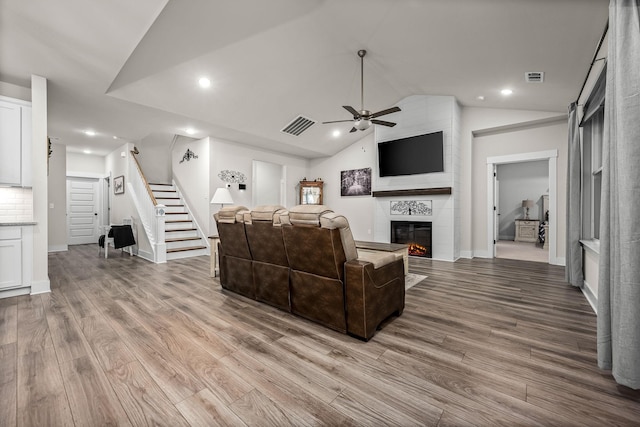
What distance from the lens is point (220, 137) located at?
6.49m

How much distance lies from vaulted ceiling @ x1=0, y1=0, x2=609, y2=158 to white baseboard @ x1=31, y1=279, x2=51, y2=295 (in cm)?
267

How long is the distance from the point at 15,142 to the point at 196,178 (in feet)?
11.3

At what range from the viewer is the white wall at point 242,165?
6.44 meters

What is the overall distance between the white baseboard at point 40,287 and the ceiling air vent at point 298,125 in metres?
4.90

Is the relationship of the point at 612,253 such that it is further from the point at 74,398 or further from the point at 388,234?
the point at 388,234

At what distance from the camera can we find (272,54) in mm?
3992

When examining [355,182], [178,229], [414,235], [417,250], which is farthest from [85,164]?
[417,250]

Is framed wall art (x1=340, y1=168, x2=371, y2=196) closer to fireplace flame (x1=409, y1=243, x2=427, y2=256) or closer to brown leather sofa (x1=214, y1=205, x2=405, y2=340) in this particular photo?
fireplace flame (x1=409, y1=243, x2=427, y2=256)

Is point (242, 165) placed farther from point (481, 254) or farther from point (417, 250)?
point (481, 254)

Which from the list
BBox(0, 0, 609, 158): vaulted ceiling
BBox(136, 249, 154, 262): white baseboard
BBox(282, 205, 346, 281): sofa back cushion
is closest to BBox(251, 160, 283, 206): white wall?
BBox(0, 0, 609, 158): vaulted ceiling

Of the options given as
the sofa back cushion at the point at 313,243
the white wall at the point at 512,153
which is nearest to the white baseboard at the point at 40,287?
the sofa back cushion at the point at 313,243

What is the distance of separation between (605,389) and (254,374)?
82.6 inches

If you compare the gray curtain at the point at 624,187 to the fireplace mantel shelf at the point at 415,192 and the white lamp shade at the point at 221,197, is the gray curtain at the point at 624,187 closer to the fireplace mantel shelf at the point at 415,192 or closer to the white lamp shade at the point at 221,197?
the fireplace mantel shelf at the point at 415,192

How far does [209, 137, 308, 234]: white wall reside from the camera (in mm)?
6441
